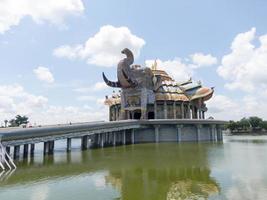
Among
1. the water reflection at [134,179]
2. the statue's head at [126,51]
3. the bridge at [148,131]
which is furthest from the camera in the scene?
the statue's head at [126,51]

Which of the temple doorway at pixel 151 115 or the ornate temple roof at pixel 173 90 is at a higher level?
the ornate temple roof at pixel 173 90

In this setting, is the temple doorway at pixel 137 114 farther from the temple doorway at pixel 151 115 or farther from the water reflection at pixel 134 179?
the water reflection at pixel 134 179

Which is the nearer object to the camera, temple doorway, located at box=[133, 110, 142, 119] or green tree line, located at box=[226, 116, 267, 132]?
temple doorway, located at box=[133, 110, 142, 119]

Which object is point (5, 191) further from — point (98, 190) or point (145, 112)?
point (145, 112)

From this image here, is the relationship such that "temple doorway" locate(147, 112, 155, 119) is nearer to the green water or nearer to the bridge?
the bridge

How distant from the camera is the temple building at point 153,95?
2729 inches

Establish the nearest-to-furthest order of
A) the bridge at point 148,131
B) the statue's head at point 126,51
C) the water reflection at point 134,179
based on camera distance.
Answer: the water reflection at point 134,179 < the bridge at point 148,131 < the statue's head at point 126,51

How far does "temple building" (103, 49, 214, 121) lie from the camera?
69312mm

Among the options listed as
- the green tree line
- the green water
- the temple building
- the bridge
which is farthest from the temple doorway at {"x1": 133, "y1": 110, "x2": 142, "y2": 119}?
the green tree line

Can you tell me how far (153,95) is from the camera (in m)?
72.2

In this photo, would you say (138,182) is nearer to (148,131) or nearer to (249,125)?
(148,131)

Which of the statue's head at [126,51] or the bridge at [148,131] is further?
the statue's head at [126,51]

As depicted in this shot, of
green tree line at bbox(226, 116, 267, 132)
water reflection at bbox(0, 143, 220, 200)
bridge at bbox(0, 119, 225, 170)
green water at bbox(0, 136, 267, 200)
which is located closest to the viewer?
green water at bbox(0, 136, 267, 200)

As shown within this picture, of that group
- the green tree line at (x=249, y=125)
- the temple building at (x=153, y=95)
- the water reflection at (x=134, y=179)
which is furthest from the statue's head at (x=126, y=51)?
the green tree line at (x=249, y=125)
